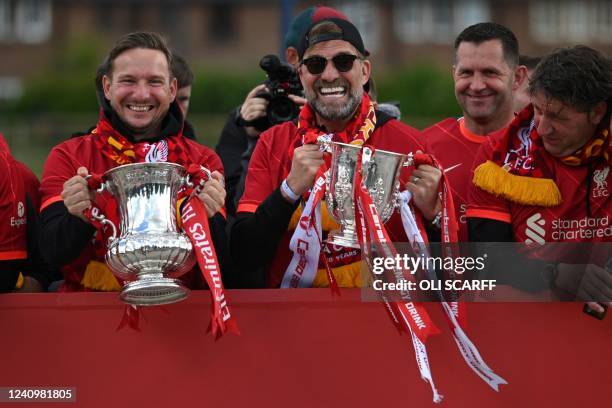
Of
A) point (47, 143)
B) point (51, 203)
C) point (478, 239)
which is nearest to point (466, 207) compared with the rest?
point (478, 239)

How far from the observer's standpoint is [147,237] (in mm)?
3715

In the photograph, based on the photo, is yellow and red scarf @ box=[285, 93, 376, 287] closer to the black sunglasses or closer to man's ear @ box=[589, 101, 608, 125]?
the black sunglasses

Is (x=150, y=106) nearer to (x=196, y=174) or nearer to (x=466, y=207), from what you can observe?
(x=196, y=174)

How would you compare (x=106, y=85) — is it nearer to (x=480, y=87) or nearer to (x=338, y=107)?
(x=338, y=107)

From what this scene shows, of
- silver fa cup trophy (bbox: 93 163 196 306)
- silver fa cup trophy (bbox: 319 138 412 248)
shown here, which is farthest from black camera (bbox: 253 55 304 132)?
silver fa cup trophy (bbox: 93 163 196 306)

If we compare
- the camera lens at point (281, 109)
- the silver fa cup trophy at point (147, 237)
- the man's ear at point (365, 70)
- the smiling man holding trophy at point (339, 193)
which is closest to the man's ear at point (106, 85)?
the smiling man holding trophy at point (339, 193)

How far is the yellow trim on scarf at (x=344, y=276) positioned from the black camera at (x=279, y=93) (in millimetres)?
1115

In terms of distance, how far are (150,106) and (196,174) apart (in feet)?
2.11

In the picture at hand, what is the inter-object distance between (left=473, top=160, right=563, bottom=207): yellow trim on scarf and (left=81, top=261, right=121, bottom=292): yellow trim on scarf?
1.44 m

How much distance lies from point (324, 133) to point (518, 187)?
81cm

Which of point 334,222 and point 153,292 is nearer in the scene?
point 153,292

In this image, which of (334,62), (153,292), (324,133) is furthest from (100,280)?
(334,62)

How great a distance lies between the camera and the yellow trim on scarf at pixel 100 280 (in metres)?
4.21

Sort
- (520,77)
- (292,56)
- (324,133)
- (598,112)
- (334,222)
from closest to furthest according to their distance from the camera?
1. (598,112)
2. (334,222)
3. (324,133)
4. (292,56)
5. (520,77)
